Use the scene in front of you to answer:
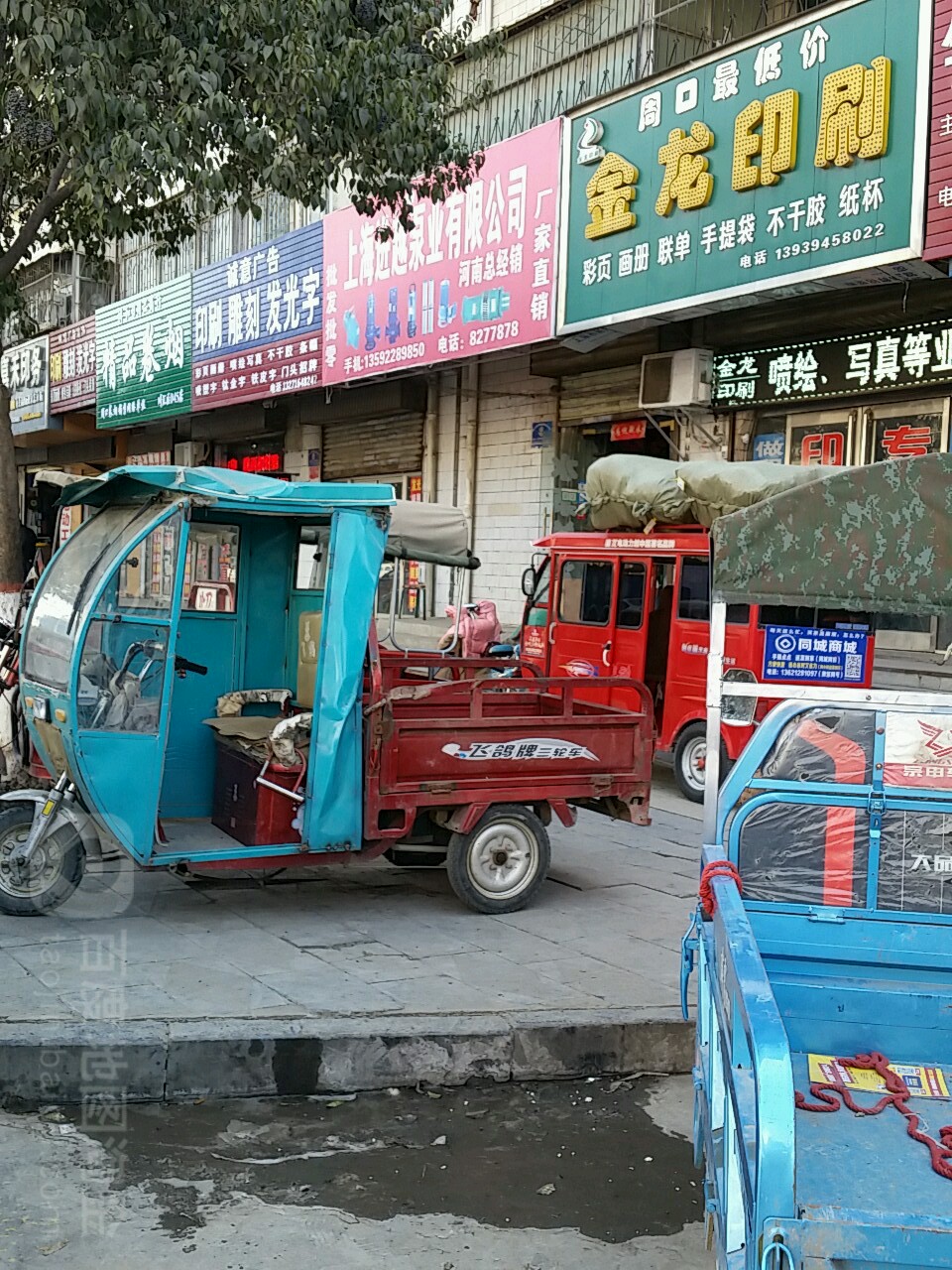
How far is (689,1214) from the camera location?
393cm

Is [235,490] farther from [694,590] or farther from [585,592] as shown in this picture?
[585,592]

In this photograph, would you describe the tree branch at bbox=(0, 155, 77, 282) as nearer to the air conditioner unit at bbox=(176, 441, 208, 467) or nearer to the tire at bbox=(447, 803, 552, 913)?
the tire at bbox=(447, 803, 552, 913)

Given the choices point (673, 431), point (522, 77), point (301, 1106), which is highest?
point (522, 77)

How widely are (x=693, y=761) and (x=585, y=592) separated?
76.1 inches

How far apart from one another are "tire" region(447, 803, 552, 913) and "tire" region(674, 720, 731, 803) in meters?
3.90

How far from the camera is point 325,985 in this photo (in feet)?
17.9

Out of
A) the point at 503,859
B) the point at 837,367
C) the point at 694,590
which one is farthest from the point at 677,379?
the point at 503,859

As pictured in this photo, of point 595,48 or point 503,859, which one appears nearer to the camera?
point 503,859

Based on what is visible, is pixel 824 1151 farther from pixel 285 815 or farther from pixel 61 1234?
pixel 285 815

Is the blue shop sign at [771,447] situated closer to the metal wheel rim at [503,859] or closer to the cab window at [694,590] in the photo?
the cab window at [694,590]

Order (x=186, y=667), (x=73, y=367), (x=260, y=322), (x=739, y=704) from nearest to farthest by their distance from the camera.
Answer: (x=739, y=704)
(x=186, y=667)
(x=260, y=322)
(x=73, y=367)

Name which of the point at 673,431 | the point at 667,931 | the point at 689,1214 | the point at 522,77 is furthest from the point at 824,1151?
the point at 522,77

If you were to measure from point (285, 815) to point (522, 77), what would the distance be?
11.2 metres

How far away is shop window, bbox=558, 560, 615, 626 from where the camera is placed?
1142 centimetres
